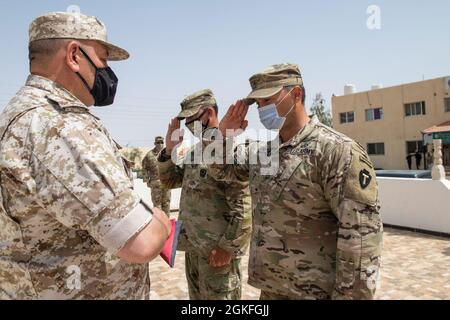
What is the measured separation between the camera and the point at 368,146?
30125 mm

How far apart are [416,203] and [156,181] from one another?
587 cm

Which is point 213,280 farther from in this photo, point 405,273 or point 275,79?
point 405,273

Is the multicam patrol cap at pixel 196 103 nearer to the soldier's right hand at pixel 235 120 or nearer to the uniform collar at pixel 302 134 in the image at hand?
the soldier's right hand at pixel 235 120

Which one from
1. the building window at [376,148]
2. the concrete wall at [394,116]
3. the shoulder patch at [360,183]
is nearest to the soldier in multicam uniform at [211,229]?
the shoulder patch at [360,183]

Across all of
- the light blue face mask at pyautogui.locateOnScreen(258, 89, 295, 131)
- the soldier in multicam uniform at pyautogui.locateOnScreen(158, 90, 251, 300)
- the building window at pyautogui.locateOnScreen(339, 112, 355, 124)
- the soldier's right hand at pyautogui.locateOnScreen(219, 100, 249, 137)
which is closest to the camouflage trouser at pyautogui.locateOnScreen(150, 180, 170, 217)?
the soldier in multicam uniform at pyautogui.locateOnScreen(158, 90, 251, 300)

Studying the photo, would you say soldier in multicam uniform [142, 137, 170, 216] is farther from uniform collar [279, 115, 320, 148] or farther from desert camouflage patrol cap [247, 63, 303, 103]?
uniform collar [279, 115, 320, 148]

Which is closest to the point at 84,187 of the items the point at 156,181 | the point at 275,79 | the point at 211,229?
the point at 275,79

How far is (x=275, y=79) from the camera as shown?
7.93 ft

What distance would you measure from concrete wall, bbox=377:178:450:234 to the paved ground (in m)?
0.41

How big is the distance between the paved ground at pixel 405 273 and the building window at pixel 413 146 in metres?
21.2

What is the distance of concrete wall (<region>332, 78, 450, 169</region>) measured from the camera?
25.5m

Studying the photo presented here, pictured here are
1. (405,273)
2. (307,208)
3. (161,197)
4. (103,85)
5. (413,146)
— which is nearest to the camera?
(103,85)

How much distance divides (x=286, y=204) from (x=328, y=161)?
343mm
